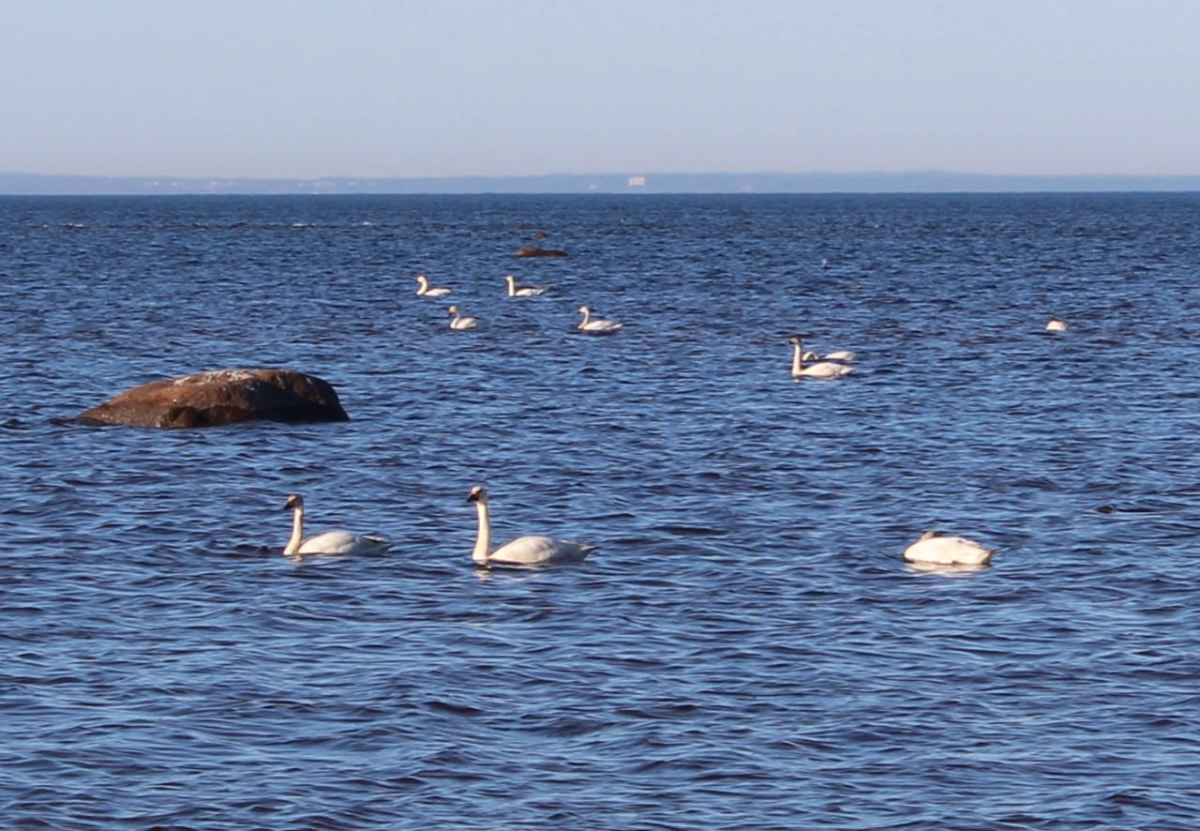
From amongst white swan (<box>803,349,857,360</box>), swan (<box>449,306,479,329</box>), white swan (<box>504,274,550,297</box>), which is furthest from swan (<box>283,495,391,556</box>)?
white swan (<box>504,274,550,297</box>)

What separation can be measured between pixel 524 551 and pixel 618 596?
1524mm

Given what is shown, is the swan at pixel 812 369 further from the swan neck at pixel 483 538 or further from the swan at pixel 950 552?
the swan neck at pixel 483 538

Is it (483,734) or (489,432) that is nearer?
(483,734)

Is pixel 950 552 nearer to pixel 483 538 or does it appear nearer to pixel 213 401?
pixel 483 538

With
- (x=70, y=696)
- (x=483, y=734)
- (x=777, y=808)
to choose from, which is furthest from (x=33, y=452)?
(x=777, y=808)

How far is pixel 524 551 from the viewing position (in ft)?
58.4

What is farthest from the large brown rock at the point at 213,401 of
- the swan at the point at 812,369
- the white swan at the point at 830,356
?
the white swan at the point at 830,356

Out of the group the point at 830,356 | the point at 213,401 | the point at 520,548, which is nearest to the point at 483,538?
the point at 520,548

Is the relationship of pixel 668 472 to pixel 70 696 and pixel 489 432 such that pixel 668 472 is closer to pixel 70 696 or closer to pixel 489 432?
pixel 489 432

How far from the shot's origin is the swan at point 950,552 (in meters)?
17.6

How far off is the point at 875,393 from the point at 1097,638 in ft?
57.3

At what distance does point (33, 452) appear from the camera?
82.2 feet

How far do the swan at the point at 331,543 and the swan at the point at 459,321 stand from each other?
26112mm

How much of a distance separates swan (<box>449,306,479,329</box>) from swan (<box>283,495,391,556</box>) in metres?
26.1
